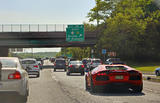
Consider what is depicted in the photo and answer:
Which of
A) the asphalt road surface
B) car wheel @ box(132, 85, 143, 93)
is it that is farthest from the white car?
car wheel @ box(132, 85, 143, 93)

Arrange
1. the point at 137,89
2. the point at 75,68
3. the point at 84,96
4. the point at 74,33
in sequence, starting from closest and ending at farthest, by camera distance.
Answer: the point at 84,96
the point at 137,89
the point at 75,68
the point at 74,33

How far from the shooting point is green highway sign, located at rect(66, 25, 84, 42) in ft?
200

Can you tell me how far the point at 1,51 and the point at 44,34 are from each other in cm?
1477

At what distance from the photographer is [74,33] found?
200ft

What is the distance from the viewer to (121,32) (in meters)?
57.6

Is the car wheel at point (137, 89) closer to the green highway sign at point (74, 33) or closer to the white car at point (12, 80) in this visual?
the white car at point (12, 80)

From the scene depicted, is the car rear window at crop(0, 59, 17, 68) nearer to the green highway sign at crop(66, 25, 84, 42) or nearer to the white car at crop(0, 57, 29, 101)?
the white car at crop(0, 57, 29, 101)

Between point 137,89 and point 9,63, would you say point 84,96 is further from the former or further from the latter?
point 9,63

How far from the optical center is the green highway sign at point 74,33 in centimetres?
6103

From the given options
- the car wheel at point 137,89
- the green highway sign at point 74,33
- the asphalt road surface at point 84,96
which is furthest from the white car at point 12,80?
the green highway sign at point 74,33

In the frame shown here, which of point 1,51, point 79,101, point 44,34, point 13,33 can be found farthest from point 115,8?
point 79,101

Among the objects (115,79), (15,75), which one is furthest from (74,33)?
(15,75)

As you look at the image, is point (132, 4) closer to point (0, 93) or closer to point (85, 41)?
point (85, 41)

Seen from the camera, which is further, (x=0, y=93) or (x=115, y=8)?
(x=115, y=8)
